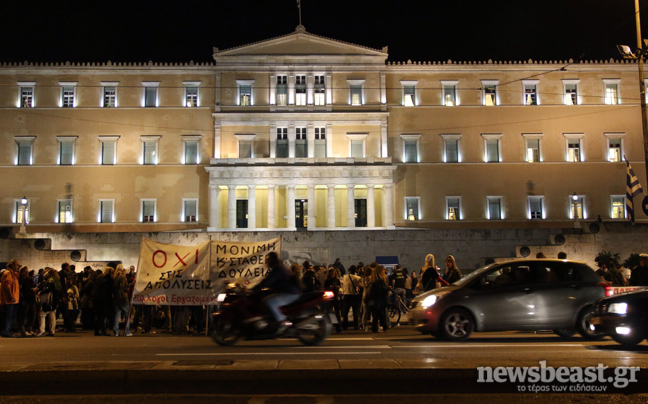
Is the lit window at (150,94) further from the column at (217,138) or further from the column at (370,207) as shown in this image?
the column at (370,207)

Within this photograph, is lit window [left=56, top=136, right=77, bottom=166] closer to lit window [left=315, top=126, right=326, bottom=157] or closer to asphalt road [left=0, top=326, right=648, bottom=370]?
lit window [left=315, top=126, right=326, bottom=157]

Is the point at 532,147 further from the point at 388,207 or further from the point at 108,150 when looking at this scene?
the point at 108,150

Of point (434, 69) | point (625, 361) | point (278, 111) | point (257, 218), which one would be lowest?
point (625, 361)

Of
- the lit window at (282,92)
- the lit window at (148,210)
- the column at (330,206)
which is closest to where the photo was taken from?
the column at (330,206)

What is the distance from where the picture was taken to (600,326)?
36.4ft

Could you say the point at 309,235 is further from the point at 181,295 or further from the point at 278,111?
the point at 181,295

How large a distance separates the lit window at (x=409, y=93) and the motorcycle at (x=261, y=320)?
36.2m

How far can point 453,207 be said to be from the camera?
4581 centimetres

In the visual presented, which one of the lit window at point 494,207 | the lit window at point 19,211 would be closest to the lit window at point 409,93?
the lit window at point 494,207

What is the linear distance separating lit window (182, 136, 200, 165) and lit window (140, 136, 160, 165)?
1880 mm

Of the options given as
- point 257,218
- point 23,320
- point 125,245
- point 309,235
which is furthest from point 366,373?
point 257,218

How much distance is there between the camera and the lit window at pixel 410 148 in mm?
46250

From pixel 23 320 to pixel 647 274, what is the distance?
14071mm

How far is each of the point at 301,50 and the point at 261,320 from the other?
119 ft
